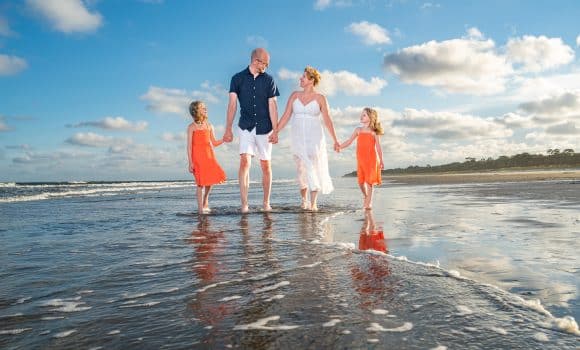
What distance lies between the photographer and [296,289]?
97.9 inches

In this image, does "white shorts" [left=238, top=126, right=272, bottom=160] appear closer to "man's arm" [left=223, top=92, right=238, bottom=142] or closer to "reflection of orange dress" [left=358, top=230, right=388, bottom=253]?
"man's arm" [left=223, top=92, right=238, bottom=142]

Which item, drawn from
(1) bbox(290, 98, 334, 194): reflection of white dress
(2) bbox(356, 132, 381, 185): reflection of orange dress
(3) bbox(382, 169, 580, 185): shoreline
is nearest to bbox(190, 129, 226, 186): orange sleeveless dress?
(1) bbox(290, 98, 334, 194): reflection of white dress

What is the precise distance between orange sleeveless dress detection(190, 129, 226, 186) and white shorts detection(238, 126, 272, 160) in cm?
88

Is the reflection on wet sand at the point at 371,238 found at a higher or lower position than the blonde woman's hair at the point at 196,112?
lower

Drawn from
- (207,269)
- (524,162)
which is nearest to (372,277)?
(207,269)

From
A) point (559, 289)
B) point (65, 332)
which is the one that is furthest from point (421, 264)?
point (65, 332)

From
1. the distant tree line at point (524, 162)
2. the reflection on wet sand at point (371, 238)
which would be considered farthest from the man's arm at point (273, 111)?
the distant tree line at point (524, 162)

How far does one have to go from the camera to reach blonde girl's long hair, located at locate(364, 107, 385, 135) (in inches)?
338

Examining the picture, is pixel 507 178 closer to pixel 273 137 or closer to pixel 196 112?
pixel 273 137

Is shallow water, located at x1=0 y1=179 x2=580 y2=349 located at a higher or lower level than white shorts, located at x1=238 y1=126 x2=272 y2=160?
lower

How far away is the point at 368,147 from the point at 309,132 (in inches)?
56.2

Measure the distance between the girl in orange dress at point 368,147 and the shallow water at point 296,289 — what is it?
345 cm

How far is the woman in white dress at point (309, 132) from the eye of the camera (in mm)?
7754

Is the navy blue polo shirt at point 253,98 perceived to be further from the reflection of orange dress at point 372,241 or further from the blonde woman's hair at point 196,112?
the reflection of orange dress at point 372,241
